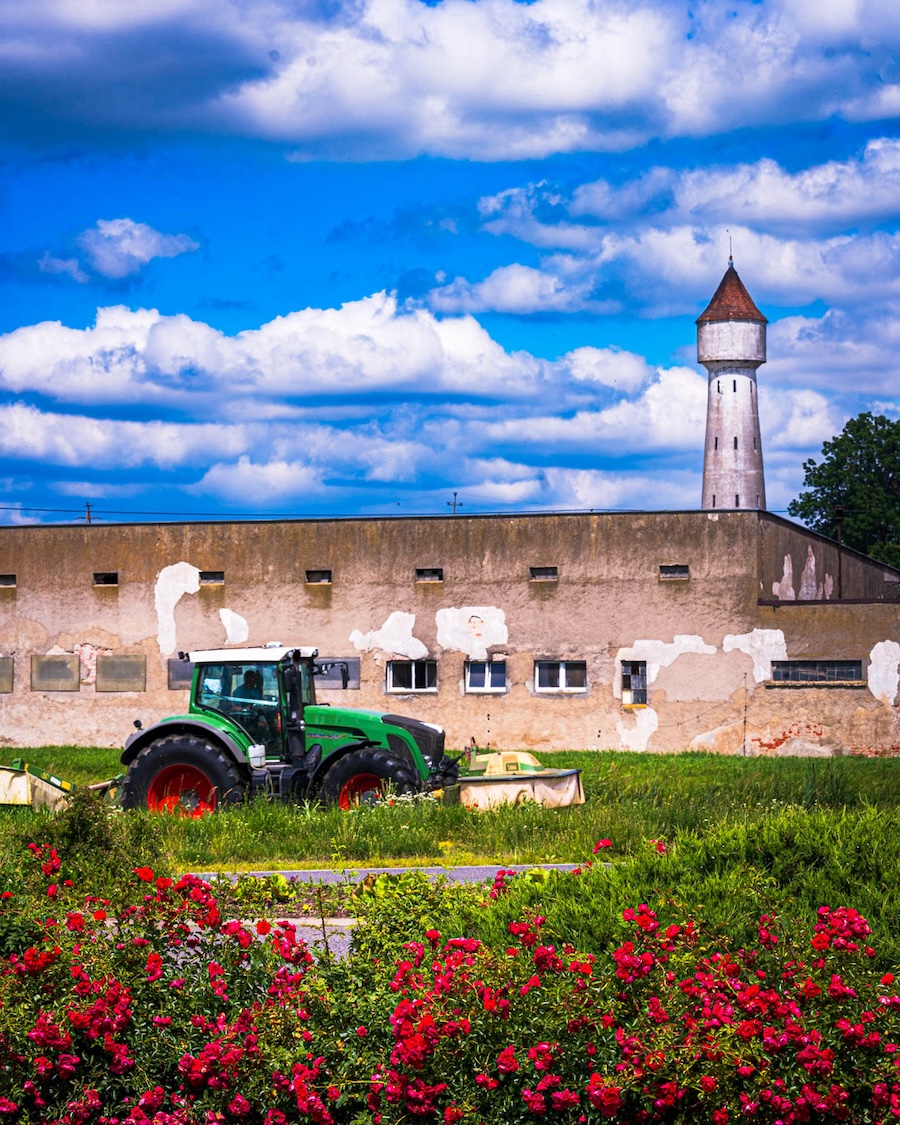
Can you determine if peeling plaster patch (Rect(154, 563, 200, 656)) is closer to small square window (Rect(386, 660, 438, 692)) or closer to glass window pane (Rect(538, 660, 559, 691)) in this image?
small square window (Rect(386, 660, 438, 692))

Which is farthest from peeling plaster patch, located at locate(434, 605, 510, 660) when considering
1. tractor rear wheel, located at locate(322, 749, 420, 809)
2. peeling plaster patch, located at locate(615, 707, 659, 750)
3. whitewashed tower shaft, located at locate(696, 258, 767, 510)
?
whitewashed tower shaft, located at locate(696, 258, 767, 510)

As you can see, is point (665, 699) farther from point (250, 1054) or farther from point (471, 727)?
point (250, 1054)

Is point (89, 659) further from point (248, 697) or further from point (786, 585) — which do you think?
point (786, 585)

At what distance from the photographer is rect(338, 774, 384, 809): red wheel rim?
696 inches

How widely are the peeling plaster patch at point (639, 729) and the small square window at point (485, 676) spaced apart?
8.17 feet

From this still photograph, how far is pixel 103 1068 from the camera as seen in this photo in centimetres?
664

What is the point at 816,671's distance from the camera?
2852 cm

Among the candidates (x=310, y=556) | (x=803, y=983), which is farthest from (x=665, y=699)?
(x=803, y=983)

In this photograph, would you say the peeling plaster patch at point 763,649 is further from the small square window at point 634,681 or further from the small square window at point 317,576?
the small square window at point 317,576

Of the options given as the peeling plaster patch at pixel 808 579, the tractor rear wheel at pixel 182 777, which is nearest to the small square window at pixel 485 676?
the peeling plaster patch at pixel 808 579

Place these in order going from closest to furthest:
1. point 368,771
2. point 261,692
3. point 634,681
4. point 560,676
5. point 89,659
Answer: point 368,771
point 261,692
point 634,681
point 560,676
point 89,659

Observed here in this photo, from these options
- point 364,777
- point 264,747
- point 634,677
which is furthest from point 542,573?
point 264,747

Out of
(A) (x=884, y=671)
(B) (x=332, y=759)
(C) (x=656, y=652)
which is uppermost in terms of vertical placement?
(C) (x=656, y=652)

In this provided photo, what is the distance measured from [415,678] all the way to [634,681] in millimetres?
4406
